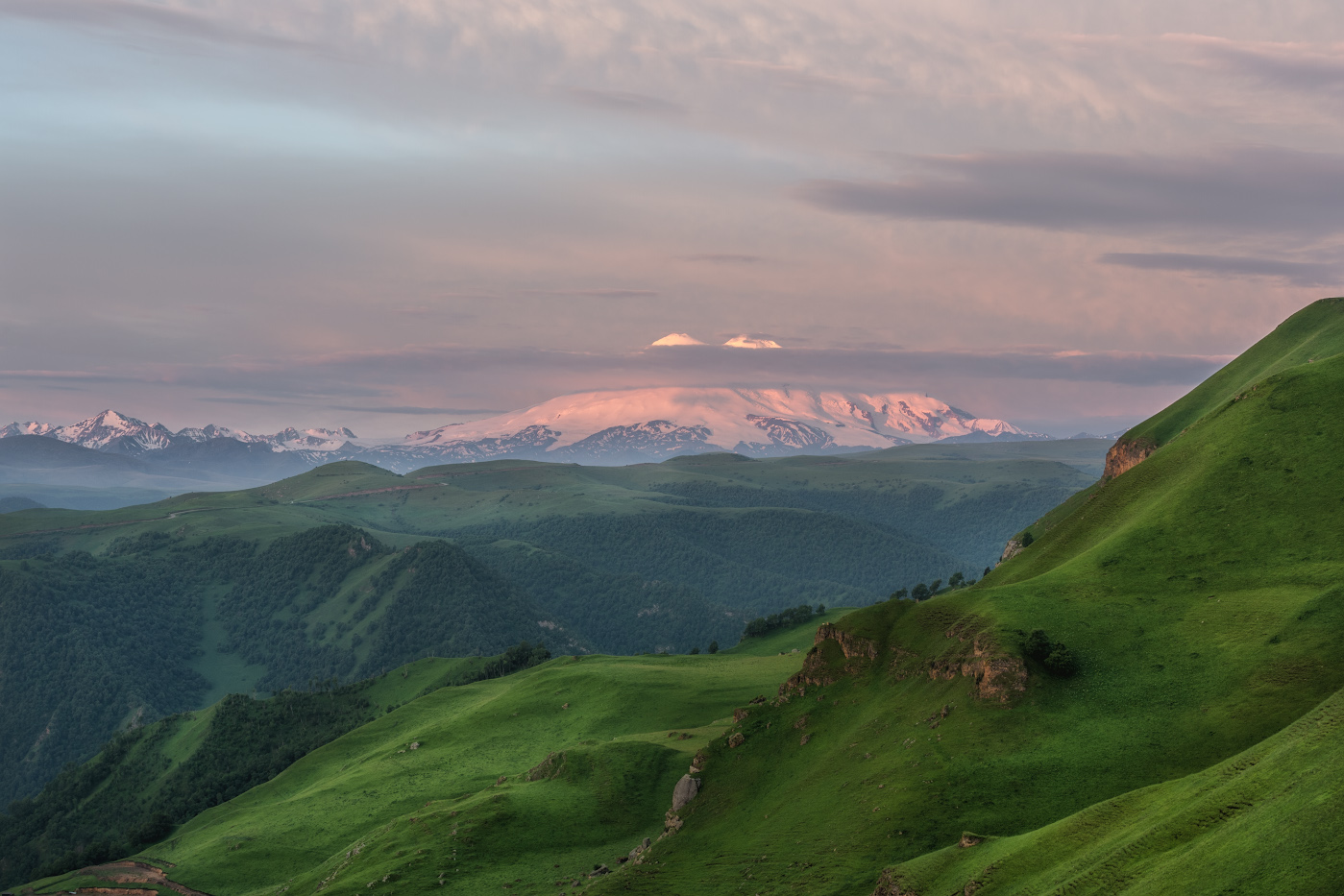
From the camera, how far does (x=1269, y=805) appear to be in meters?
42.9

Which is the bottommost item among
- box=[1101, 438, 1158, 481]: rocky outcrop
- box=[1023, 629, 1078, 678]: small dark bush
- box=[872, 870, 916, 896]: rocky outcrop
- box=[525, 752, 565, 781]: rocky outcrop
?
box=[525, 752, 565, 781]: rocky outcrop

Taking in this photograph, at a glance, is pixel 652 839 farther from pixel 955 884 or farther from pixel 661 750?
pixel 955 884

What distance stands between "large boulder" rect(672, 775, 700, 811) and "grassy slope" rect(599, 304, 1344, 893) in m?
A: 1.96

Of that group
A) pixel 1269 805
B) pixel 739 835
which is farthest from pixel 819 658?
pixel 1269 805

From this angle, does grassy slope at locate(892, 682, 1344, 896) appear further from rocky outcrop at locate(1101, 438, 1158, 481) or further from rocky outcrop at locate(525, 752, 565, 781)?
rocky outcrop at locate(1101, 438, 1158, 481)

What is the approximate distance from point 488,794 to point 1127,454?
11837cm

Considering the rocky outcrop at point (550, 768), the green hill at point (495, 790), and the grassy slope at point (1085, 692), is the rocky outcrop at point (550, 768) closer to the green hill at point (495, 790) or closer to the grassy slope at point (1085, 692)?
the green hill at point (495, 790)

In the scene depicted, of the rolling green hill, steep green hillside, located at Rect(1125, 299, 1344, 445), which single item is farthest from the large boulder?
steep green hillside, located at Rect(1125, 299, 1344, 445)

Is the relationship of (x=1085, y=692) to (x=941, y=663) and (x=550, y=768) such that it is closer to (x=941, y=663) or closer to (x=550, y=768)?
(x=941, y=663)

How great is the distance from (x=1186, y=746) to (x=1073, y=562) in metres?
35.8

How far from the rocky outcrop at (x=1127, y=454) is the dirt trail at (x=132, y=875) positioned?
148 m

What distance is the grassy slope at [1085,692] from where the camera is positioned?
65.6 m

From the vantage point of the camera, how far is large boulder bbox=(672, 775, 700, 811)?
3494 inches

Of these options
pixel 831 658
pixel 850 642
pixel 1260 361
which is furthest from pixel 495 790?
pixel 1260 361
